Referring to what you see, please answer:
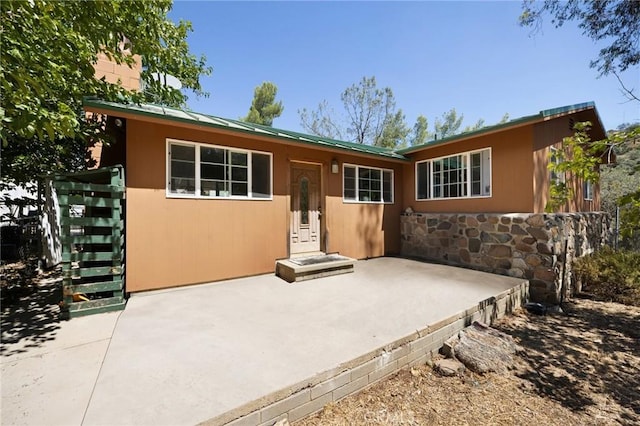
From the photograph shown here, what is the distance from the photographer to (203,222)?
477 centimetres

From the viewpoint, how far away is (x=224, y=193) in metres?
5.02

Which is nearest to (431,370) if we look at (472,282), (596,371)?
(596,371)

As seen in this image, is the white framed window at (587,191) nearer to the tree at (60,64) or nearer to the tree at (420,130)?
the tree at (60,64)

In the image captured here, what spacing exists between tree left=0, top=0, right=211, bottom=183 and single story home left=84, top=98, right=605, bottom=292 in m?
0.62

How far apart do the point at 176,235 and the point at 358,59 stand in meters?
11.4

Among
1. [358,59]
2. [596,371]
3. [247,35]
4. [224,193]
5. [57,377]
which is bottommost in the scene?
[596,371]

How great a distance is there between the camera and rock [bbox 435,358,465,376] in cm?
270

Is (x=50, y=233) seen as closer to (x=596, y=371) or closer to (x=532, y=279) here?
(x=596, y=371)

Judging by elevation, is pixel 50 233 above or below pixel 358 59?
below

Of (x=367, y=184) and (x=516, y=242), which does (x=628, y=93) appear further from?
(x=367, y=184)

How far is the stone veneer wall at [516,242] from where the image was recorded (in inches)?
201

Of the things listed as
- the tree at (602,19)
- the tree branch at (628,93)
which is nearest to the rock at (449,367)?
the tree branch at (628,93)

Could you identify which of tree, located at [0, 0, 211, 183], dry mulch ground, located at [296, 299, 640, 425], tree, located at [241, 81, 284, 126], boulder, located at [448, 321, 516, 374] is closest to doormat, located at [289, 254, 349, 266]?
boulder, located at [448, 321, 516, 374]

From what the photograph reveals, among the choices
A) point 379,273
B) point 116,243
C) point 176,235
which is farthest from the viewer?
point 379,273
